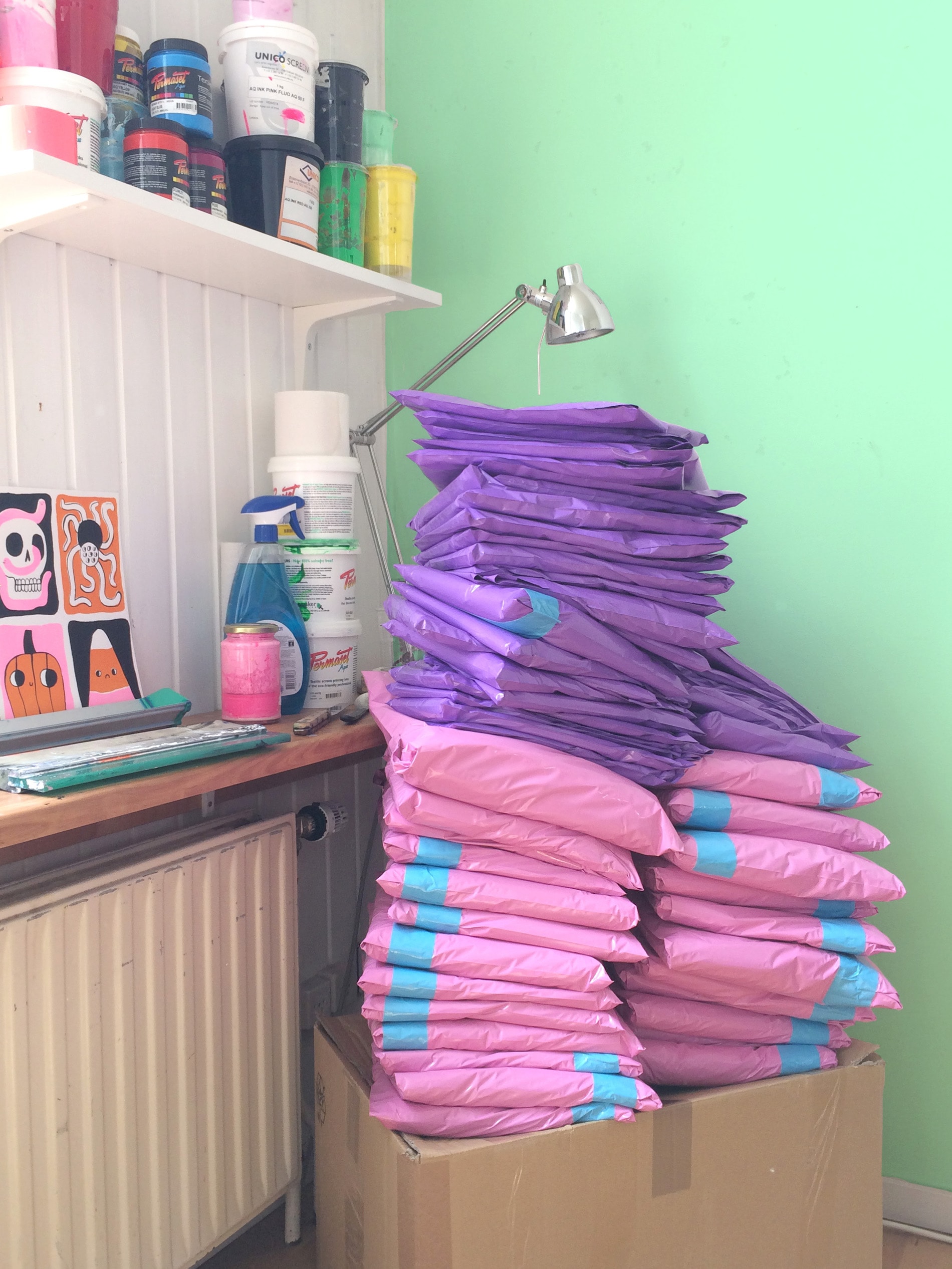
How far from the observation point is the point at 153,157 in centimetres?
113

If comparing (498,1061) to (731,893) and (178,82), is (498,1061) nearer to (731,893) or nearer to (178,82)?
(731,893)

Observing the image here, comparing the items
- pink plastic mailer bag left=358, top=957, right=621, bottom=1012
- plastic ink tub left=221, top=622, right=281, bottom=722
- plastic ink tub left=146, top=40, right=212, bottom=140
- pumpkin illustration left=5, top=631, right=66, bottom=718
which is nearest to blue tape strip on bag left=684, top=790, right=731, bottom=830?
pink plastic mailer bag left=358, top=957, right=621, bottom=1012

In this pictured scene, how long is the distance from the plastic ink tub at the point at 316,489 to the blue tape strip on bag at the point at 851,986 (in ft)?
2.86

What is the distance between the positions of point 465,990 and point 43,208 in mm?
940

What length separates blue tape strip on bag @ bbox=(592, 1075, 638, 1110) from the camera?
42.8 inches

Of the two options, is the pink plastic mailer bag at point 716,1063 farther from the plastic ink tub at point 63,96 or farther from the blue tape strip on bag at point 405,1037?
the plastic ink tub at point 63,96

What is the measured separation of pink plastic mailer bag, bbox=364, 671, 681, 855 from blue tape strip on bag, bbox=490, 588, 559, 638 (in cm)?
13

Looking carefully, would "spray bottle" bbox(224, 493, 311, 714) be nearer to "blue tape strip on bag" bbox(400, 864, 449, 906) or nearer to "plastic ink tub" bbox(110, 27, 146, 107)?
"blue tape strip on bag" bbox(400, 864, 449, 906)

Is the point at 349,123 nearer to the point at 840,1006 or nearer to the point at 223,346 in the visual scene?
the point at 223,346

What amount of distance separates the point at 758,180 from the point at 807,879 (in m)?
1.04

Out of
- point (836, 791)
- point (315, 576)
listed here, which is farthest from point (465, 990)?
point (315, 576)

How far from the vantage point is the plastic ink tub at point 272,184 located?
1298 millimetres

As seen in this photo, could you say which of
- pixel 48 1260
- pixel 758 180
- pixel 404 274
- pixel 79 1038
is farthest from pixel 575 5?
pixel 48 1260

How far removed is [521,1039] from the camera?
1087mm
